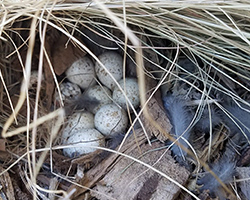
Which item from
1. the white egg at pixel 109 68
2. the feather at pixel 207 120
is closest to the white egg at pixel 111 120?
the white egg at pixel 109 68

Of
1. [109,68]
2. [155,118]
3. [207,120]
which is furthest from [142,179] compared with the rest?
[109,68]

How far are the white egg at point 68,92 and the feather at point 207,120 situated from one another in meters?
0.46

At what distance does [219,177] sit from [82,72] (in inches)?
23.7

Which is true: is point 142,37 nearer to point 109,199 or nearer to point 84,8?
point 84,8

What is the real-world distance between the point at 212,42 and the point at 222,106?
218 mm

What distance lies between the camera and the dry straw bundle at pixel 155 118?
99 cm

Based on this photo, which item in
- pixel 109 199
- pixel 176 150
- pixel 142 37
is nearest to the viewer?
pixel 109 199

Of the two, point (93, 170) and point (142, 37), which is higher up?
point (142, 37)

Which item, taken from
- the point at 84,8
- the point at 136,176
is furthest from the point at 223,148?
the point at 84,8

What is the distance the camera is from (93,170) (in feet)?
3.53

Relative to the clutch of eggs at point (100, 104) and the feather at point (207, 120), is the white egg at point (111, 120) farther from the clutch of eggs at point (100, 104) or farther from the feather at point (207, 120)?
the feather at point (207, 120)

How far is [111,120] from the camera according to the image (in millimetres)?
1171

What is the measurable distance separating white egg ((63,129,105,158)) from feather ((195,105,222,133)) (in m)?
0.33

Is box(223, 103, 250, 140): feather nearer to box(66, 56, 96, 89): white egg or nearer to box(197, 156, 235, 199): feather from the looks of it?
box(197, 156, 235, 199): feather
